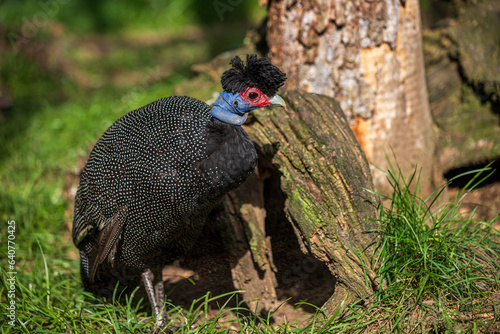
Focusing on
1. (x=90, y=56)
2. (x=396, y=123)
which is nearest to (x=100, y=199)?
(x=396, y=123)

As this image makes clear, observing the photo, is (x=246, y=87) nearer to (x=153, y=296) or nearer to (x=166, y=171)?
(x=166, y=171)

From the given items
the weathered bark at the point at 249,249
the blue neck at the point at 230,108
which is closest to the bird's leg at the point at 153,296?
the weathered bark at the point at 249,249

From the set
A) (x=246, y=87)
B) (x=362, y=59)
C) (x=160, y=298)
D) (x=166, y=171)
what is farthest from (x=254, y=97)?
(x=160, y=298)

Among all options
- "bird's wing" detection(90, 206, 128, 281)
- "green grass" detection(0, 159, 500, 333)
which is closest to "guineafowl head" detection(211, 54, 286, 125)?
"bird's wing" detection(90, 206, 128, 281)

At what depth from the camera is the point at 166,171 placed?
2520 millimetres

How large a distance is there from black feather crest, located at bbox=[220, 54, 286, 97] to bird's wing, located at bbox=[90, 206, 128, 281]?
0.93 metres

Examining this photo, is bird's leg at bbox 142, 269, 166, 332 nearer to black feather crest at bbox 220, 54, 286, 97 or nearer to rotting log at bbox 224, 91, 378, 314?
rotting log at bbox 224, 91, 378, 314

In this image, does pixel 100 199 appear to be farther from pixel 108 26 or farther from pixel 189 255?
pixel 108 26

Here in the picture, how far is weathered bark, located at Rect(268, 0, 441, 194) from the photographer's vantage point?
11.0 feet

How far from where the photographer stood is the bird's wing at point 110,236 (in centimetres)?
271

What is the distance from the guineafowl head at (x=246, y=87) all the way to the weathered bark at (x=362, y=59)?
42.0 inches

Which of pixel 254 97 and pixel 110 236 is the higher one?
pixel 254 97

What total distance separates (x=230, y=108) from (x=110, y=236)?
1022 millimetres

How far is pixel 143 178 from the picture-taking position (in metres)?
2.58
